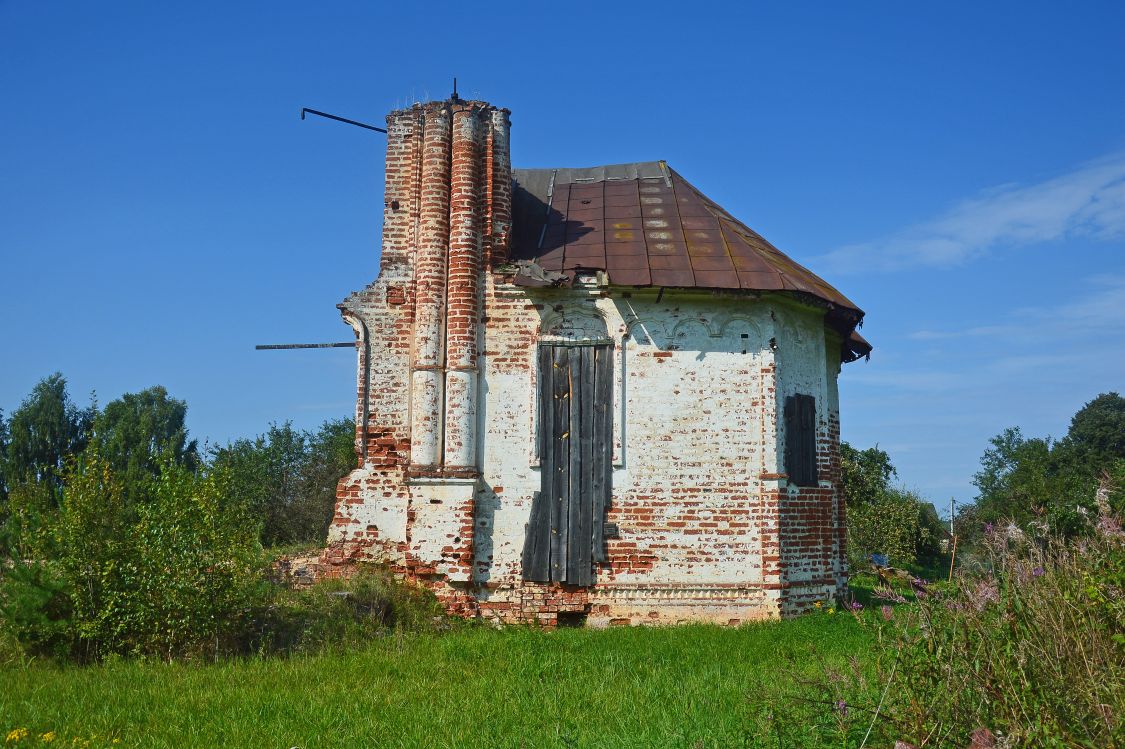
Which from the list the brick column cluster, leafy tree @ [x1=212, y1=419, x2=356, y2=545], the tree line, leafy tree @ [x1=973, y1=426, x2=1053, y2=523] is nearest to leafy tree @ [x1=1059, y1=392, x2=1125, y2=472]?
leafy tree @ [x1=973, y1=426, x2=1053, y2=523]

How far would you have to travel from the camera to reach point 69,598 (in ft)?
29.8

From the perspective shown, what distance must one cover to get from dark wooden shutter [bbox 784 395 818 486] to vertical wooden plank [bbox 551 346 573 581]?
3.04 metres

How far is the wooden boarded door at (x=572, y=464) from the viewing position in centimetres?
1125

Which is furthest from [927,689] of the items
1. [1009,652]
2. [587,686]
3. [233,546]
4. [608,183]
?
[608,183]

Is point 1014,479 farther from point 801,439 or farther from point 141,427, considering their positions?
point 141,427

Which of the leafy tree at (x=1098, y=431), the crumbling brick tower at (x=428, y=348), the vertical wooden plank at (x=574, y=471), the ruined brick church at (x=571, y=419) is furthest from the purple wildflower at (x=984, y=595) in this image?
the leafy tree at (x=1098, y=431)

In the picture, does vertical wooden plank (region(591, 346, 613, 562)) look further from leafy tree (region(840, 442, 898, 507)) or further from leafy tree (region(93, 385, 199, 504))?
leafy tree (region(93, 385, 199, 504))

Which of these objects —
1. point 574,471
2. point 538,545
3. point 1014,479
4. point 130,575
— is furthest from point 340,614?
point 1014,479

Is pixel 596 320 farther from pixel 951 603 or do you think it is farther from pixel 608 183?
Result: pixel 951 603

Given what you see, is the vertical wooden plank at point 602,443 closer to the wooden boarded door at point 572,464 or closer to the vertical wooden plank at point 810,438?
the wooden boarded door at point 572,464

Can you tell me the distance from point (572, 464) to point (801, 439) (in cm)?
335

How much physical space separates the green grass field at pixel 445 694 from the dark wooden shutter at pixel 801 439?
2.48 meters

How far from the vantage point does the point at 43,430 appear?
4006 cm

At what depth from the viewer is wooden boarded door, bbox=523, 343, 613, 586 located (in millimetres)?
11250
